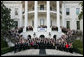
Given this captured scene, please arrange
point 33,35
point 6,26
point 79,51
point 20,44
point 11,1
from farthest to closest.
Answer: point 11,1
point 33,35
point 6,26
point 20,44
point 79,51

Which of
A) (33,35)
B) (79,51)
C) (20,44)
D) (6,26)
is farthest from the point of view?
(33,35)

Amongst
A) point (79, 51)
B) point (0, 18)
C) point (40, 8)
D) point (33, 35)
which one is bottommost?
point (79, 51)

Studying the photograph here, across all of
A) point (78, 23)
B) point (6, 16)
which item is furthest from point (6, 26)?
point (78, 23)

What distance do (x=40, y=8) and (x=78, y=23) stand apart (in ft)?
29.8

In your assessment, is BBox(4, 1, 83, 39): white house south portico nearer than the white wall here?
Yes

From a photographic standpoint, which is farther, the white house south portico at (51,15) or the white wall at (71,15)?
the white wall at (71,15)

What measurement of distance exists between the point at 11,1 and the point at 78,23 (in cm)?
1550

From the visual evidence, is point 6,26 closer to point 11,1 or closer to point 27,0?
point 27,0

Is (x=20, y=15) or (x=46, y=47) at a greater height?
(x=20, y=15)

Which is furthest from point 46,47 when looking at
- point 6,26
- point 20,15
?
point 20,15

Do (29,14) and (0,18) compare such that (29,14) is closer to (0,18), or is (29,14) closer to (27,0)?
(27,0)

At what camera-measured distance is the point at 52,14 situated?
3503cm

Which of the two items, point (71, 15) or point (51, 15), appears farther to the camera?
point (71, 15)

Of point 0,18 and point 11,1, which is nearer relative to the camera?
point 0,18
